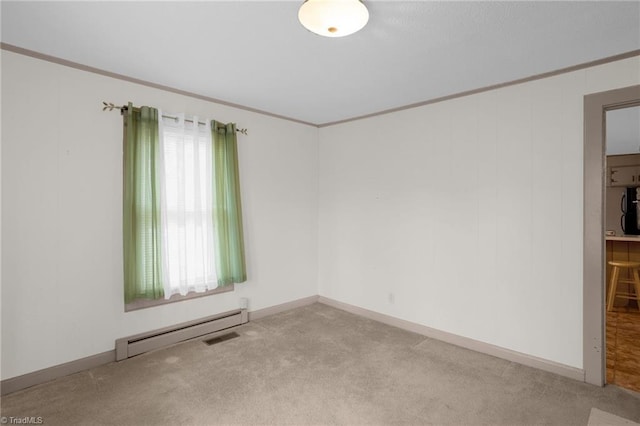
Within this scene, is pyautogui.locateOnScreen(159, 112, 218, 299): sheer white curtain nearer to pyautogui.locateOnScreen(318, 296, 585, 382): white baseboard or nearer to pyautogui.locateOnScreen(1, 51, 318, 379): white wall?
pyautogui.locateOnScreen(1, 51, 318, 379): white wall

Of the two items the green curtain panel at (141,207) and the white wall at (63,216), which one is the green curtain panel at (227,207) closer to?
the white wall at (63,216)

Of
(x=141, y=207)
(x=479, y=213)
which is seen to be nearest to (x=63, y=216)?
(x=141, y=207)

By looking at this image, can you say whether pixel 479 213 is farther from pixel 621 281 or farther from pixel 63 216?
pixel 63 216

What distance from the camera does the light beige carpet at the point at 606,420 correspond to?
2.02 metres

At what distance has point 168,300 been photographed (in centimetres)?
318

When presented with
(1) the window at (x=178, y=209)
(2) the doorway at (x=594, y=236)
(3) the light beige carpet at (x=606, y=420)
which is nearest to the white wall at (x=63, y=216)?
(1) the window at (x=178, y=209)

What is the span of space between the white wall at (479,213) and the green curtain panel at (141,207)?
2.27 m

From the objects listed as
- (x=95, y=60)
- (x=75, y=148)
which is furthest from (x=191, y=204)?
(x=95, y=60)

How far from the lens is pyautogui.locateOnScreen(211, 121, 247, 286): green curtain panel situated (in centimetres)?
343

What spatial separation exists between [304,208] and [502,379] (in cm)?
288

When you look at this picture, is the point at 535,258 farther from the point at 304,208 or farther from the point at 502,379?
the point at 304,208

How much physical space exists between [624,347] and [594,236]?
5.14 feet

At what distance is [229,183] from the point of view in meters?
3.51

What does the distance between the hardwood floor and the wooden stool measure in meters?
0.17
